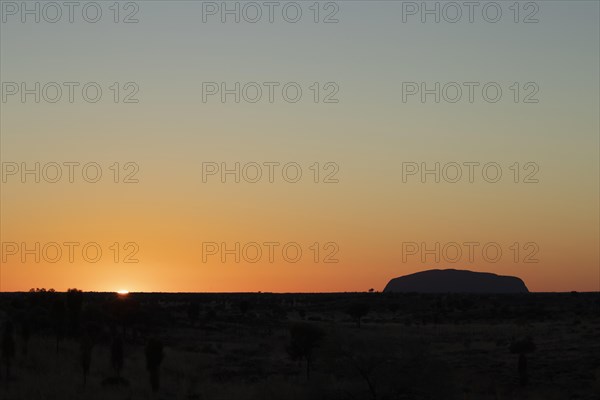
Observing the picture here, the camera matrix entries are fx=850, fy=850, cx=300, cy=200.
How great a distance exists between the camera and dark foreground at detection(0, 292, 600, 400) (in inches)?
1578

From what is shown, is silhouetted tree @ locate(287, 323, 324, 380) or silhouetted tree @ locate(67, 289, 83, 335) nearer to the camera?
silhouetted tree @ locate(287, 323, 324, 380)

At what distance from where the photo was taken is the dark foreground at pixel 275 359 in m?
40.1

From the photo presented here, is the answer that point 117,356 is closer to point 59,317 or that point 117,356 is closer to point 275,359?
point 59,317

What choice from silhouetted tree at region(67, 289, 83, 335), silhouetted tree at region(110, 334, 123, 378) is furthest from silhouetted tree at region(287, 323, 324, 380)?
silhouetted tree at region(67, 289, 83, 335)

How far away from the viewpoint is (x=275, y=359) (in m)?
58.7

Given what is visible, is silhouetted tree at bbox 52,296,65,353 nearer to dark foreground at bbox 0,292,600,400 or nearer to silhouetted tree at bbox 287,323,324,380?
dark foreground at bbox 0,292,600,400

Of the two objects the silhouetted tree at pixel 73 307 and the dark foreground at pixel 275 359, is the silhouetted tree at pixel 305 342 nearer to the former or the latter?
the dark foreground at pixel 275 359

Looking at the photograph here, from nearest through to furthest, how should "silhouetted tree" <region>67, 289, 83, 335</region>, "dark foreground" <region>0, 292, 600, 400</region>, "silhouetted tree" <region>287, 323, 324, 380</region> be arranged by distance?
"dark foreground" <region>0, 292, 600, 400</region>
"silhouetted tree" <region>287, 323, 324, 380</region>
"silhouetted tree" <region>67, 289, 83, 335</region>

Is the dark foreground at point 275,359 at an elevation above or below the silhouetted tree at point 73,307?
below

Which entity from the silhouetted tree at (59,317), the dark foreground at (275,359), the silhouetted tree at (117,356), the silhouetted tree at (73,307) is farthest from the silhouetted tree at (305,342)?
the silhouetted tree at (73,307)

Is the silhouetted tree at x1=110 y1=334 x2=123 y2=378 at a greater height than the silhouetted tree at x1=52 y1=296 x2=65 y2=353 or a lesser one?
lesser

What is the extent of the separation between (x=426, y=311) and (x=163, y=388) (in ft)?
229

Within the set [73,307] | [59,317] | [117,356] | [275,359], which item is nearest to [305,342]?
[275,359]

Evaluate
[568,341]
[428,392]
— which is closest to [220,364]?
[428,392]
